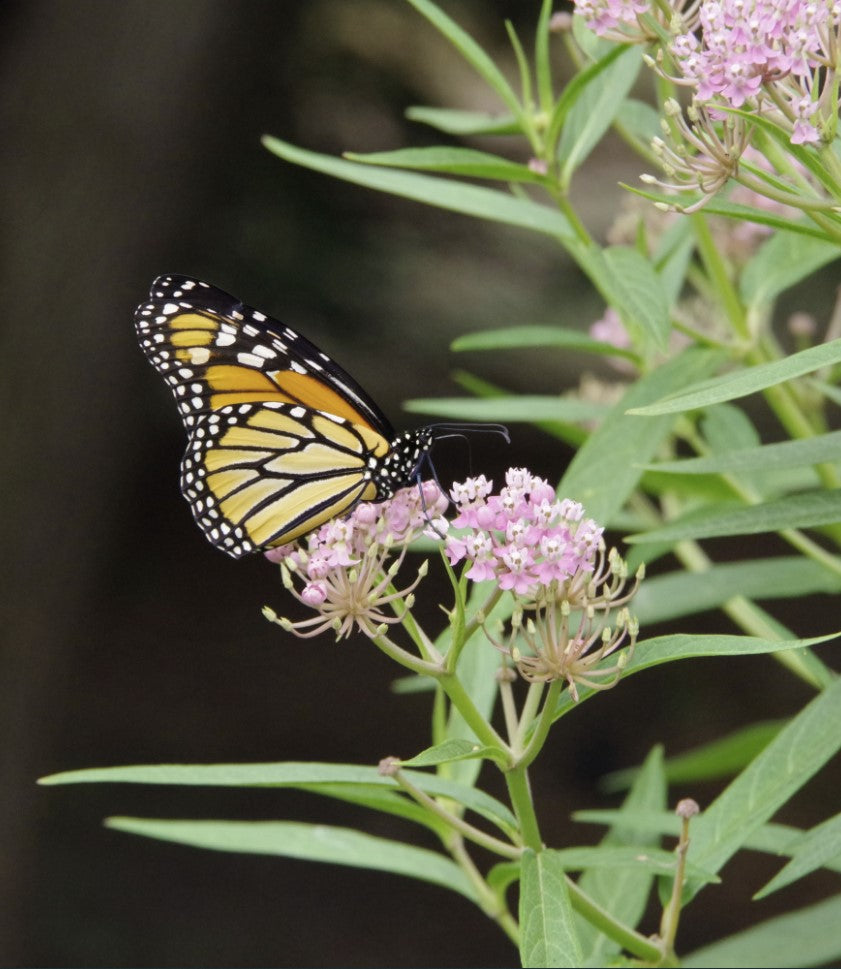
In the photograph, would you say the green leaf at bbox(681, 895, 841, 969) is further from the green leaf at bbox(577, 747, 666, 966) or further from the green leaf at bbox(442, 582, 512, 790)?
the green leaf at bbox(442, 582, 512, 790)

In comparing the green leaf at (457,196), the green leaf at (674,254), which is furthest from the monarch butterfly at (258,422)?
the green leaf at (674,254)

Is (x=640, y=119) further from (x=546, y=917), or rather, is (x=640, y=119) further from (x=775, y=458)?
(x=546, y=917)

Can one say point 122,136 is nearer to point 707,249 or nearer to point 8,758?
point 8,758

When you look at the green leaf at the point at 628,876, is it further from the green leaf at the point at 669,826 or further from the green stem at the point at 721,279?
the green stem at the point at 721,279

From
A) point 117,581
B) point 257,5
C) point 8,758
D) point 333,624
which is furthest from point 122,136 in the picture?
point 117,581

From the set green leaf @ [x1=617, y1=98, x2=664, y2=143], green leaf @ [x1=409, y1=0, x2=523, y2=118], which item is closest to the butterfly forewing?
green leaf @ [x1=409, y1=0, x2=523, y2=118]

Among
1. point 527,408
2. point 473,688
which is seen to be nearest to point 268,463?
point 527,408
